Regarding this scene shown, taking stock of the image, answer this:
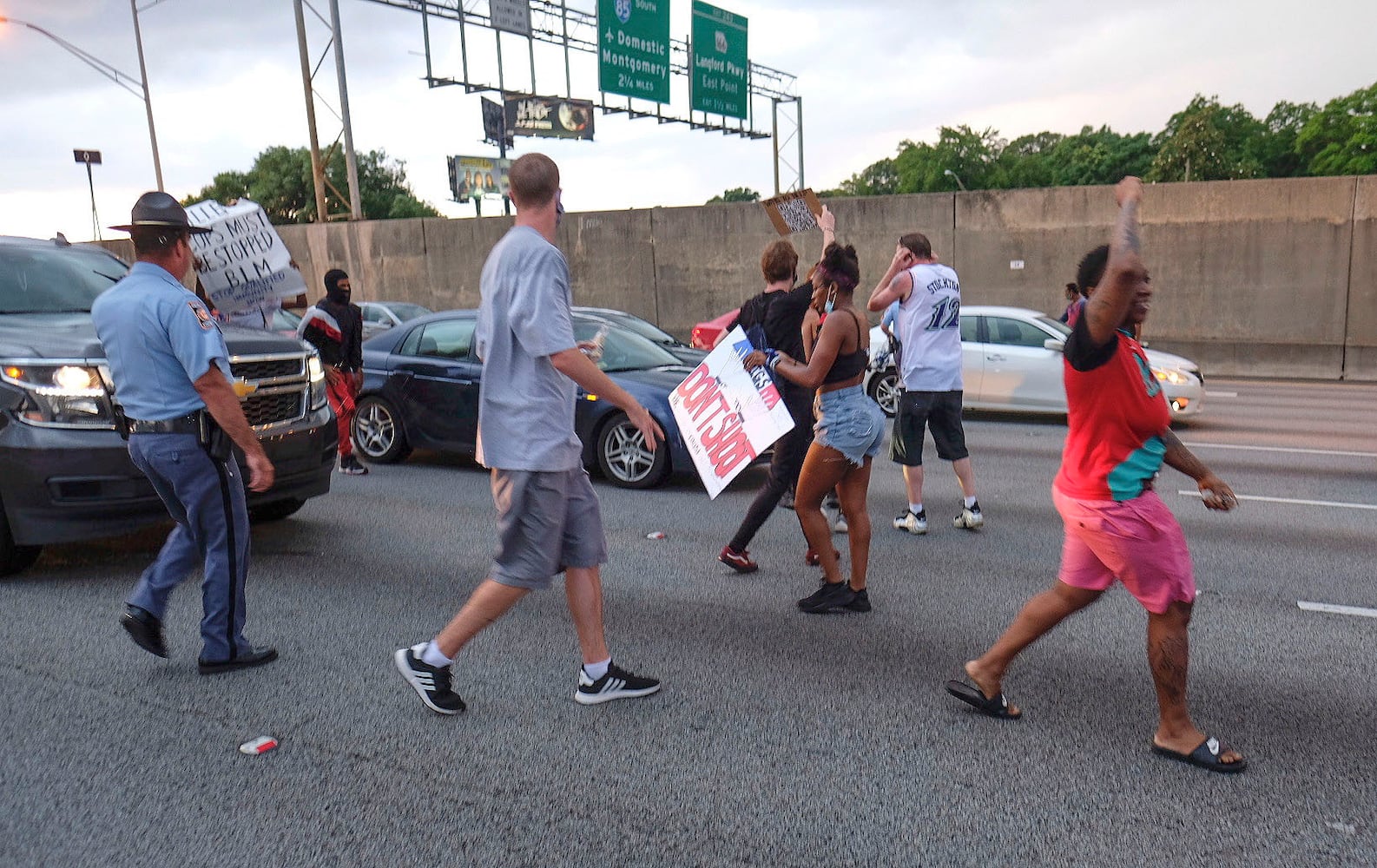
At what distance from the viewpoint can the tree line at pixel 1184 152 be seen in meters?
73.1

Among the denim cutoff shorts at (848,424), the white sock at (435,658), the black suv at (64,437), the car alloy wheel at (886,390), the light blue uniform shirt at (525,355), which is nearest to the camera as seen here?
the light blue uniform shirt at (525,355)

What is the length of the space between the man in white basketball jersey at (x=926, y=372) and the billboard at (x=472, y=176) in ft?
178

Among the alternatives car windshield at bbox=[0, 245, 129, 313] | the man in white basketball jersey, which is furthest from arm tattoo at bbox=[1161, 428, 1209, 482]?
car windshield at bbox=[0, 245, 129, 313]

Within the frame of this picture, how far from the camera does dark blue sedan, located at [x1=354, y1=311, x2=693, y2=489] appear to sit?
853 centimetres

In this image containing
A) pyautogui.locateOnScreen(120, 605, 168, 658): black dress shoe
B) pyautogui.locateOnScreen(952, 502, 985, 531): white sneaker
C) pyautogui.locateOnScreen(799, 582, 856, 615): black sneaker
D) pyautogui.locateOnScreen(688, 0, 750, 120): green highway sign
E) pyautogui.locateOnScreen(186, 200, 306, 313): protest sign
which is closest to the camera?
pyautogui.locateOnScreen(120, 605, 168, 658): black dress shoe

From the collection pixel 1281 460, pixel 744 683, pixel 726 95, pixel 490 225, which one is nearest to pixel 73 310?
Result: pixel 744 683

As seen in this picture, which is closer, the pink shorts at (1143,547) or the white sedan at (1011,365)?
Result: the pink shorts at (1143,547)

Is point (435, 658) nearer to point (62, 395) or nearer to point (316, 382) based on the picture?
point (62, 395)

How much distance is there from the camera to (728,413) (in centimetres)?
491

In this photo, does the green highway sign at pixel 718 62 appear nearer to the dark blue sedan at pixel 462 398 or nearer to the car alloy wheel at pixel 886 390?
the car alloy wheel at pixel 886 390

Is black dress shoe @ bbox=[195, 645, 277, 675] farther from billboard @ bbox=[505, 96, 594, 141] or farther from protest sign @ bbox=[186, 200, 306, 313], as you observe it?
billboard @ bbox=[505, 96, 594, 141]

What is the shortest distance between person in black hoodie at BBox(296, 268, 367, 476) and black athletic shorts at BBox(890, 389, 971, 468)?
4857 millimetres

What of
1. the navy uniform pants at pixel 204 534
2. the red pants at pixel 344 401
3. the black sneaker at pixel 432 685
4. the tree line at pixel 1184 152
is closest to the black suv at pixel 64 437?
the navy uniform pants at pixel 204 534

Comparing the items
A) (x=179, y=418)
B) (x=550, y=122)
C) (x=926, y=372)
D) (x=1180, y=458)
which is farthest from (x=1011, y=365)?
(x=550, y=122)
